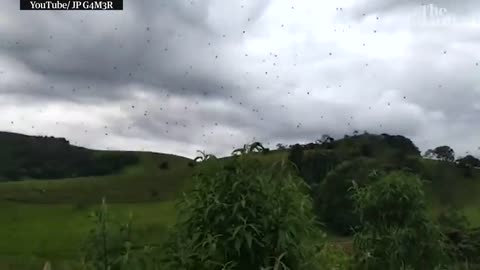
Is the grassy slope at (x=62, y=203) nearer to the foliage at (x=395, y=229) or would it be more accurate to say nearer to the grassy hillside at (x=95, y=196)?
the grassy hillside at (x=95, y=196)

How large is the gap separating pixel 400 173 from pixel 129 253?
7590 mm

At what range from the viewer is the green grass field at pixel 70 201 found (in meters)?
68.4

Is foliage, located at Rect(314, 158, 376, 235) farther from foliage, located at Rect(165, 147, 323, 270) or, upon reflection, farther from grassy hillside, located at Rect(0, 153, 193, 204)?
foliage, located at Rect(165, 147, 323, 270)

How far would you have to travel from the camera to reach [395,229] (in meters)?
10.2

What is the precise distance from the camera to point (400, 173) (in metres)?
11.0

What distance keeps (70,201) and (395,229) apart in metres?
89.3

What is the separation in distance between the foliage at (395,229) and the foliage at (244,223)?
18.8 ft

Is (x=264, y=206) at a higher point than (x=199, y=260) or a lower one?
higher

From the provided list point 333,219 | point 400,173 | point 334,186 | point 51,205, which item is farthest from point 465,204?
point 400,173

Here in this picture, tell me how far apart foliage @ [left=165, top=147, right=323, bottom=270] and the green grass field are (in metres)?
45.8

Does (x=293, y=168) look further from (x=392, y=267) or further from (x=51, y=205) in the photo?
(x=51, y=205)

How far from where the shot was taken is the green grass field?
68.4 meters

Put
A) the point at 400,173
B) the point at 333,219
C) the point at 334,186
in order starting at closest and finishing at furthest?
the point at 400,173, the point at 333,219, the point at 334,186

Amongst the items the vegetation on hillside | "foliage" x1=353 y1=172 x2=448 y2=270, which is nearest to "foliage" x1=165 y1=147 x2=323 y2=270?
"foliage" x1=353 y1=172 x2=448 y2=270
